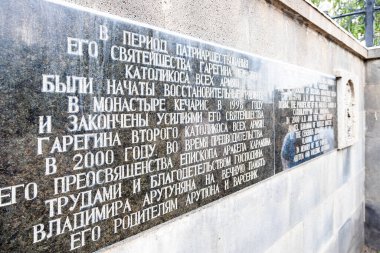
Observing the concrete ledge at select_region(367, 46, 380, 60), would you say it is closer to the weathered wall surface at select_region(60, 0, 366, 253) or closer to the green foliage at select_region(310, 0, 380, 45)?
the weathered wall surface at select_region(60, 0, 366, 253)

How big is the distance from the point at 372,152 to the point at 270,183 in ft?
14.6

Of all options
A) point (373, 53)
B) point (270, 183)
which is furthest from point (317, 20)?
point (373, 53)

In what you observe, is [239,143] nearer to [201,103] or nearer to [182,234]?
[201,103]

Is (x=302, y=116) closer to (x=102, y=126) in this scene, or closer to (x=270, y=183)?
(x=270, y=183)

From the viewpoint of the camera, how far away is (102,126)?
1478 mm

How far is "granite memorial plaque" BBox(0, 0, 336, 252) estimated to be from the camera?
1192 mm

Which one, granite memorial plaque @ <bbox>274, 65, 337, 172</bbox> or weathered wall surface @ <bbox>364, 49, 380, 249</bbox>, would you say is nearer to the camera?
granite memorial plaque @ <bbox>274, 65, 337, 172</bbox>

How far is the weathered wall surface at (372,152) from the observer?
6.48 m

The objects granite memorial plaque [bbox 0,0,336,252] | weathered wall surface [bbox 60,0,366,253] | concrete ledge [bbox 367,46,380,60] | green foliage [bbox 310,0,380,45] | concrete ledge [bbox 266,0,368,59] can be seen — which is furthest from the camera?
green foliage [bbox 310,0,380,45]

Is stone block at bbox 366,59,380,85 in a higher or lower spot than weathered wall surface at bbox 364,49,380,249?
higher

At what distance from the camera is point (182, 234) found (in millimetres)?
1987

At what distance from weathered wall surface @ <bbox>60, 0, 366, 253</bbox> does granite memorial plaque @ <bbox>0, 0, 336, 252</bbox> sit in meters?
0.12

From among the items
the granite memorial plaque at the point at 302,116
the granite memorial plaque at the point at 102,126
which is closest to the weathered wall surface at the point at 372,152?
the granite memorial plaque at the point at 302,116

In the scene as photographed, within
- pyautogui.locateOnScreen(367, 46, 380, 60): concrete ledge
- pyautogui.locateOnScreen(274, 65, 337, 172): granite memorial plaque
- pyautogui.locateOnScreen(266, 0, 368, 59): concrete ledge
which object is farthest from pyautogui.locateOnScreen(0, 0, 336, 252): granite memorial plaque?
pyautogui.locateOnScreen(367, 46, 380, 60): concrete ledge
